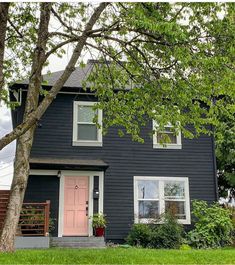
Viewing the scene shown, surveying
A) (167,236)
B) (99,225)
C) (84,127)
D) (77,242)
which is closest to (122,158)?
(84,127)

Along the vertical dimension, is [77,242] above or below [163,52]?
below

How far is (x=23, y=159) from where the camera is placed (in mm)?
8414

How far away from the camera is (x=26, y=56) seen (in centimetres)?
1164

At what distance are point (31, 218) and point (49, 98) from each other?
5879 millimetres

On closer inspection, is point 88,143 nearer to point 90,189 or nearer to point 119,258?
point 90,189

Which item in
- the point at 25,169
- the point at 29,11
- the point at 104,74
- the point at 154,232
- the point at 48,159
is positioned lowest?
the point at 154,232

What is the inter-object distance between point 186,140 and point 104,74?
5.84 meters

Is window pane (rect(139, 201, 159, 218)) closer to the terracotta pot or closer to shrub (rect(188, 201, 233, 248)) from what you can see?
shrub (rect(188, 201, 233, 248))

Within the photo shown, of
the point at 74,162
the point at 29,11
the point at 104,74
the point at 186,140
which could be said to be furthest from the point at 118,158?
the point at 29,11

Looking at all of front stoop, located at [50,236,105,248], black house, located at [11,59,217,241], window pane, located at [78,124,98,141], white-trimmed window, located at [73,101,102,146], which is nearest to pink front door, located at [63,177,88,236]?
black house, located at [11,59,217,241]

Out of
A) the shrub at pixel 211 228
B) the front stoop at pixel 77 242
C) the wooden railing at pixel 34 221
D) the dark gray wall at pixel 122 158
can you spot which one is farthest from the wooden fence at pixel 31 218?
the shrub at pixel 211 228

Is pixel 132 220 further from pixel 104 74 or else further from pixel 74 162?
pixel 104 74

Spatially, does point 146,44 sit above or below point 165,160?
above

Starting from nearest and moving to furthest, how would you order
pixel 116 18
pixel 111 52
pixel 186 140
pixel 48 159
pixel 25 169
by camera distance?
1. pixel 25 169
2. pixel 116 18
3. pixel 111 52
4. pixel 48 159
5. pixel 186 140
